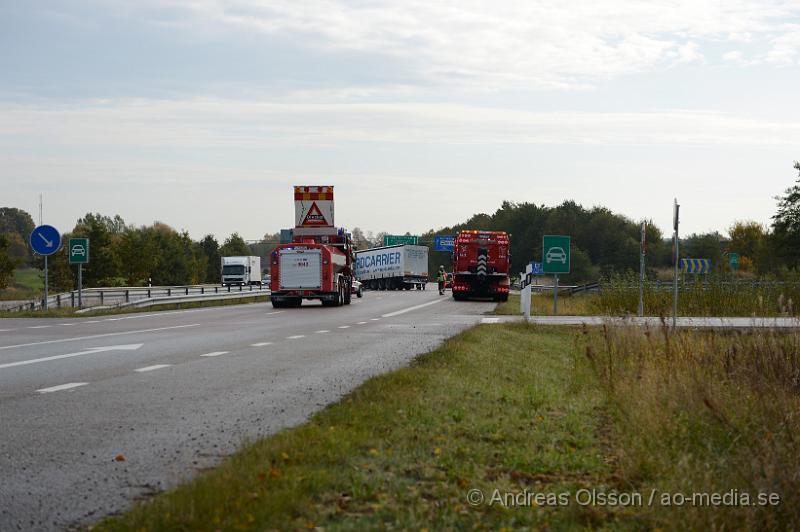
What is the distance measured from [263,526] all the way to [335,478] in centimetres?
111

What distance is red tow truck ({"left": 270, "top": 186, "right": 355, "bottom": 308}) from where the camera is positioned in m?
38.5

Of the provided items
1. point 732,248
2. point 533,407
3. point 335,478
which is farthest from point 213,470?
point 732,248

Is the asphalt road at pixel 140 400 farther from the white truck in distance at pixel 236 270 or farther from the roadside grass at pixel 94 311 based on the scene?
the white truck in distance at pixel 236 270

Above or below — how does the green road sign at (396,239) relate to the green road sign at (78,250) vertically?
above

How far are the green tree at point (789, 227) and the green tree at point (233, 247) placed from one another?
343 feet

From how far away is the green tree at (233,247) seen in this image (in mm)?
170875

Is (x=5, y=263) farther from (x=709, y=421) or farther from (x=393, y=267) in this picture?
(x=709, y=421)

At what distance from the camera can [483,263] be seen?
49.4 m

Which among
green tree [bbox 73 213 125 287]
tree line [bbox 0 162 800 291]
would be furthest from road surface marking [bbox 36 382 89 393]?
green tree [bbox 73 213 125 287]

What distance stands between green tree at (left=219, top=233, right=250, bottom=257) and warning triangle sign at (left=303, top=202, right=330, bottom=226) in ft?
432

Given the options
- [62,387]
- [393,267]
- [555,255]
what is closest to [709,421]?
[62,387]

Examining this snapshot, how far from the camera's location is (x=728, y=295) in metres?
31.1

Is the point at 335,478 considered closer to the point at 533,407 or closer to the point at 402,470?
the point at 402,470

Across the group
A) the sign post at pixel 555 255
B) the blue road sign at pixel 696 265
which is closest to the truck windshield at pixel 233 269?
the blue road sign at pixel 696 265
